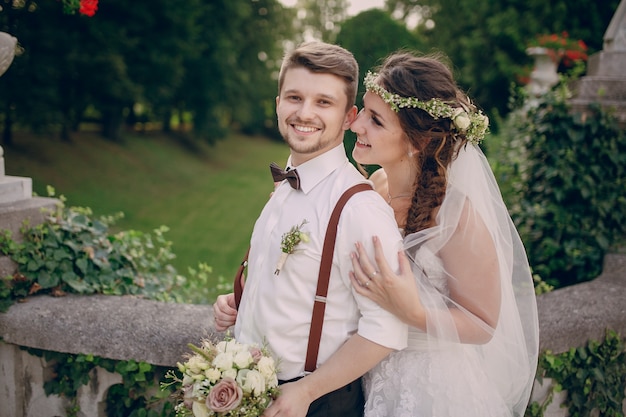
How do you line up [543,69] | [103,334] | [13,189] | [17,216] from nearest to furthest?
[103,334]
[17,216]
[13,189]
[543,69]

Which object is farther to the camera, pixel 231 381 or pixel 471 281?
pixel 471 281

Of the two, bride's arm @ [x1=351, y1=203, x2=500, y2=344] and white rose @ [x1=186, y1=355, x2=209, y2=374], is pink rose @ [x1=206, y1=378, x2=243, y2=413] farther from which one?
bride's arm @ [x1=351, y1=203, x2=500, y2=344]

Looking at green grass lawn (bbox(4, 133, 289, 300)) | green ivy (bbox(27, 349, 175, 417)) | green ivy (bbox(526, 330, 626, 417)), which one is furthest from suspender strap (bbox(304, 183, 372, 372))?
green grass lawn (bbox(4, 133, 289, 300))

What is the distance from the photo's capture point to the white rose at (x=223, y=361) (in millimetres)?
1785

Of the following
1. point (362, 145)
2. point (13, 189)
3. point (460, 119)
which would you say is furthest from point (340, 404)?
point (13, 189)

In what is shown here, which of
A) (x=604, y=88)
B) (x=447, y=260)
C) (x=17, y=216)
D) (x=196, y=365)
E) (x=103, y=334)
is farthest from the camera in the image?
(x=604, y=88)

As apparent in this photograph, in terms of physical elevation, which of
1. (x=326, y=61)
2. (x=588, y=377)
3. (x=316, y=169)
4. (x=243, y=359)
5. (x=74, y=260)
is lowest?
(x=588, y=377)

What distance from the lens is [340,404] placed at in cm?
202

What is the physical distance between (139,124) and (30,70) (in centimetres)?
1501

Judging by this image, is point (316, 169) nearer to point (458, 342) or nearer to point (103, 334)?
point (458, 342)

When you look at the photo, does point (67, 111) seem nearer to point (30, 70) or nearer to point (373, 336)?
point (30, 70)

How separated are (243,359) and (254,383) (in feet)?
0.29

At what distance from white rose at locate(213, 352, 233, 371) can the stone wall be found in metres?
0.79

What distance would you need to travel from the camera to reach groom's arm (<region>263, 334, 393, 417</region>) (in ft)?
5.93
